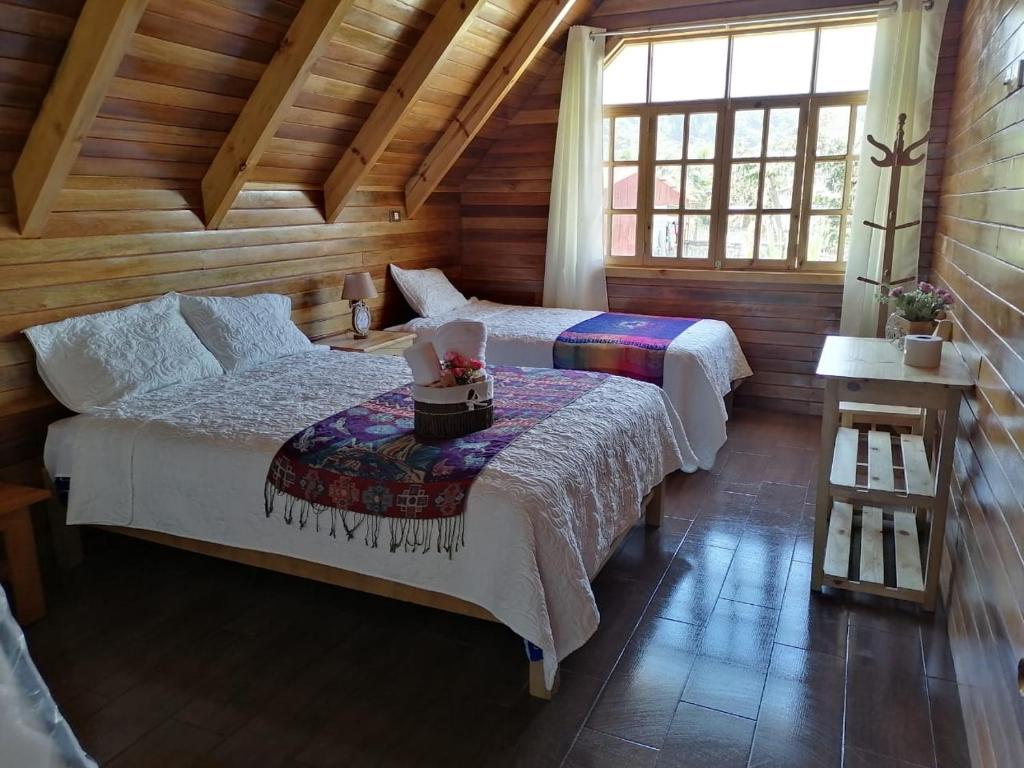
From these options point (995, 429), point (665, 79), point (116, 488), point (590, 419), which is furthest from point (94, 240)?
point (665, 79)

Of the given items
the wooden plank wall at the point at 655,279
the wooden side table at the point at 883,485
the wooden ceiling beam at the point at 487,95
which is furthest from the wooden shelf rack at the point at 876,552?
the wooden ceiling beam at the point at 487,95

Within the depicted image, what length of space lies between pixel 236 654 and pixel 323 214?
2.65m

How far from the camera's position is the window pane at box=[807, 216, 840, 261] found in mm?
4594

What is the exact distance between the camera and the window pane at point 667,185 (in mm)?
4941

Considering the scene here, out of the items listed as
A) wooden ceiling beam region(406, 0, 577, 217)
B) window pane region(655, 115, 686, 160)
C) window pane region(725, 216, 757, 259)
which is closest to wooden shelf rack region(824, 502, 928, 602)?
window pane region(725, 216, 757, 259)

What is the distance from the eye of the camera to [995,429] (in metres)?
1.88

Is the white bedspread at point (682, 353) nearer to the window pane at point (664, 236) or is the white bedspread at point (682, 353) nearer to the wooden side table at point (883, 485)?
the window pane at point (664, 236)

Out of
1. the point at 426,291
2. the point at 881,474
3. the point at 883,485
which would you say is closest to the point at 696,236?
the point at 426,291

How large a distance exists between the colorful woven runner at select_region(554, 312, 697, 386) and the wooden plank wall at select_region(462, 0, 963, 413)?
67 centimetres

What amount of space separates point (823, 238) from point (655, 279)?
106cm

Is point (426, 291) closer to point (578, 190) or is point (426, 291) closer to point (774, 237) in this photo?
point (578, 190)

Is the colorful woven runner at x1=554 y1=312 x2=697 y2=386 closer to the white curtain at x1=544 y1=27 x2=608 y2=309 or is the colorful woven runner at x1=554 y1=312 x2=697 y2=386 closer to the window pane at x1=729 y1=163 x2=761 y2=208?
the white curtain at x1=544 y1=27 x2=608 y2=309

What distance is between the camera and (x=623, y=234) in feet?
17.0

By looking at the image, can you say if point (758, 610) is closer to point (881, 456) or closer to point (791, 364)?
point (881, 456)
